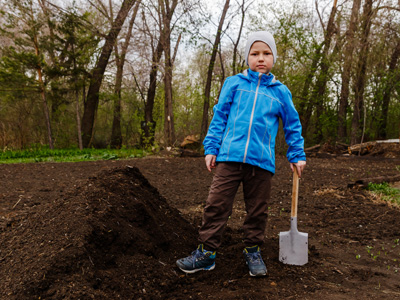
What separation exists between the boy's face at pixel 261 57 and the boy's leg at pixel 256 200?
78 cm

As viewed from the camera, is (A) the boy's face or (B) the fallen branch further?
(B) the fallen branch

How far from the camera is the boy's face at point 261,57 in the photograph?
2.57m

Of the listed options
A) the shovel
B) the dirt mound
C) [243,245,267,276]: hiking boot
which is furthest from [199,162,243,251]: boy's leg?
the shovel

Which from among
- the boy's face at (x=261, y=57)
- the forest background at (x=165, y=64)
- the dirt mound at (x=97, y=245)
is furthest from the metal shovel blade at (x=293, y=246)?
the forest background at (x=165, y=64)

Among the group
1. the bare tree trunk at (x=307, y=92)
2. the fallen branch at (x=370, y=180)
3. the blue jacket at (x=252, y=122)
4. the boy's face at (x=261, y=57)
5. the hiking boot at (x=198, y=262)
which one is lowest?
the hiking boot at (x=198, y=262)

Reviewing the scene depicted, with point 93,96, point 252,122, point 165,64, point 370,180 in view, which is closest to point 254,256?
point 252,122

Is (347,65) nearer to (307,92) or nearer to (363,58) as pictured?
(363,58)

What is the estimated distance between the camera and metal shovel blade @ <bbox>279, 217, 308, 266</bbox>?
2.76 m

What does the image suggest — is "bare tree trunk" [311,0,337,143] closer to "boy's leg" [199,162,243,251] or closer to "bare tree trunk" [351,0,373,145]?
"bare tree trunk" [351,0,373,145]

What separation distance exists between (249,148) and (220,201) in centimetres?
45

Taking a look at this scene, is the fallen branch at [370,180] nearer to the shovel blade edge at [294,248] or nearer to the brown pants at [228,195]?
the shovel blade edge at [294,248]

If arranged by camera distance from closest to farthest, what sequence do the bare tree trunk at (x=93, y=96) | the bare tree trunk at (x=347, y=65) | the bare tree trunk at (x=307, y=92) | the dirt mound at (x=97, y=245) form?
the dirt mound at (x=97, y=245) → the bare tree trunk at (x=347, y=65) → the bare tree trunk at (x=307, y=92) → the bare tree trunk at (x=93, y=96)

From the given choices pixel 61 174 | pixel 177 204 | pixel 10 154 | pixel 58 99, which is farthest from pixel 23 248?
pixel 58 99

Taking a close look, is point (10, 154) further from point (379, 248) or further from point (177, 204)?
point (379, 248)
